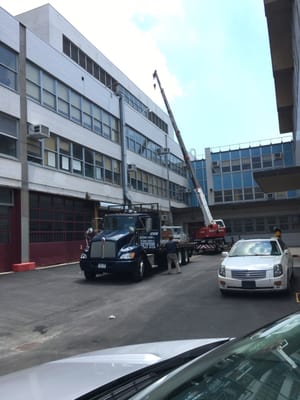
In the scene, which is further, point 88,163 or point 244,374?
point 88,163

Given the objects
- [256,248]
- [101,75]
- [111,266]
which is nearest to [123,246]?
[111,266]

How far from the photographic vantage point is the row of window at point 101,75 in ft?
90.4

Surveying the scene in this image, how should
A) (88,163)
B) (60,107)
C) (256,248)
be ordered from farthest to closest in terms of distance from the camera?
(88,163), (60,107), (256,248)

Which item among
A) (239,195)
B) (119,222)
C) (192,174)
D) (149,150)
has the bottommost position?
(119,222)

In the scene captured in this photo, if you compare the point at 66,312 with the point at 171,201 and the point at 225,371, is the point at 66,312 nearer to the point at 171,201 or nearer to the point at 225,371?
the point at 225,371

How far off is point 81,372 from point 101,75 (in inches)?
1235

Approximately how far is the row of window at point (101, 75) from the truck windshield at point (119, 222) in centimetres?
1533

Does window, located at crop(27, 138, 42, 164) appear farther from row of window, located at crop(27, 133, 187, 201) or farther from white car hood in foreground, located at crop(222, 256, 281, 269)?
white car hood in foreground, located at crop(222, 256, 281, 269)

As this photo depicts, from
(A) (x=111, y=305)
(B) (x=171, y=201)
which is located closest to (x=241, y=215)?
(B) (x=171, y=201)

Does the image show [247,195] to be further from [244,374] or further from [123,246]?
[244,374]

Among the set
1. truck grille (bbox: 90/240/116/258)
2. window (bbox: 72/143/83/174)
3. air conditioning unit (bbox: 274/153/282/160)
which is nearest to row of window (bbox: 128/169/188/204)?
window (bbox: 72/143/83/174)

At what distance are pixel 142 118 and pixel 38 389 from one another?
115 feet

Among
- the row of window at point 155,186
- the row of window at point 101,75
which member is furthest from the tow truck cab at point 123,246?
the row of window at point 155,186

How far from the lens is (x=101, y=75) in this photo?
1249 inches
